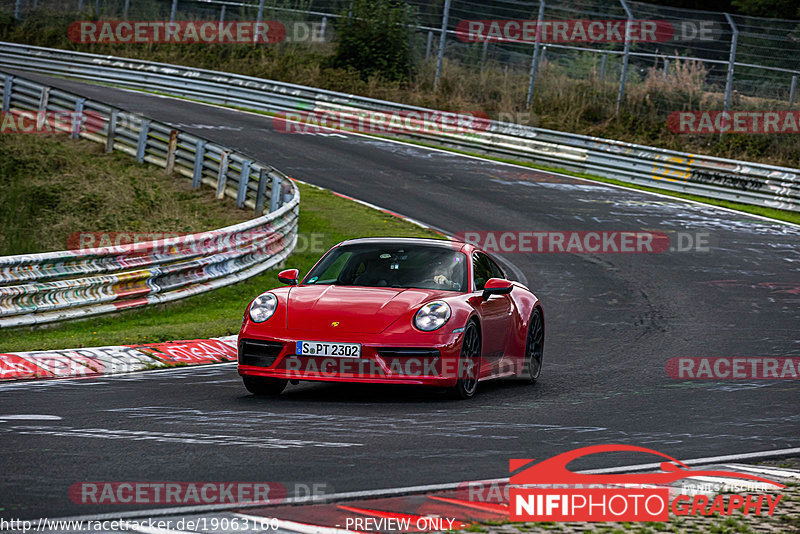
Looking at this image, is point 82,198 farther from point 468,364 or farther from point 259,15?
point 259,15

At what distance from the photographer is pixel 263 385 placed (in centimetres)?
871

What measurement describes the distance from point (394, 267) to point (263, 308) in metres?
1.39

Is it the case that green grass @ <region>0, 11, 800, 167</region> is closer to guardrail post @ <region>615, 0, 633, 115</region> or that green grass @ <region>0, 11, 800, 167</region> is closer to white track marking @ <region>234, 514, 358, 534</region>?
guardrail post @ <region>615, 0, 633, 115</region>

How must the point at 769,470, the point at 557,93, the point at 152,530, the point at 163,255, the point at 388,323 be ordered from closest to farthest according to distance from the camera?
the point at 152,530 → the point at 769,470 → the point at 388,323 → the point at 163,255 → the point at 557,93

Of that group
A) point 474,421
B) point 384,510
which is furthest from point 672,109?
point 384,510

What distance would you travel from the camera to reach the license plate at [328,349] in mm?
8195

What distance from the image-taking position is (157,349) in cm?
1072

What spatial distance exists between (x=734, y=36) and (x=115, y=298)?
68.6 feet

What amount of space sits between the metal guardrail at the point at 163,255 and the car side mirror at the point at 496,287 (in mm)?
5217

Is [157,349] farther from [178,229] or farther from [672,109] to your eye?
[672,109]

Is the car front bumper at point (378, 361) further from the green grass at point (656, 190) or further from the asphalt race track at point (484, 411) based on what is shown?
the green grass at point (656, 190)

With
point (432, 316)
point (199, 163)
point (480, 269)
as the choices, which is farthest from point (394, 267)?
point (199, 163)

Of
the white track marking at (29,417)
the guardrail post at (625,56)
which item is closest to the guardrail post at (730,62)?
the guardrail post at (625,56)

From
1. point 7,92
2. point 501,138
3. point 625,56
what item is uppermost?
point 625,56
